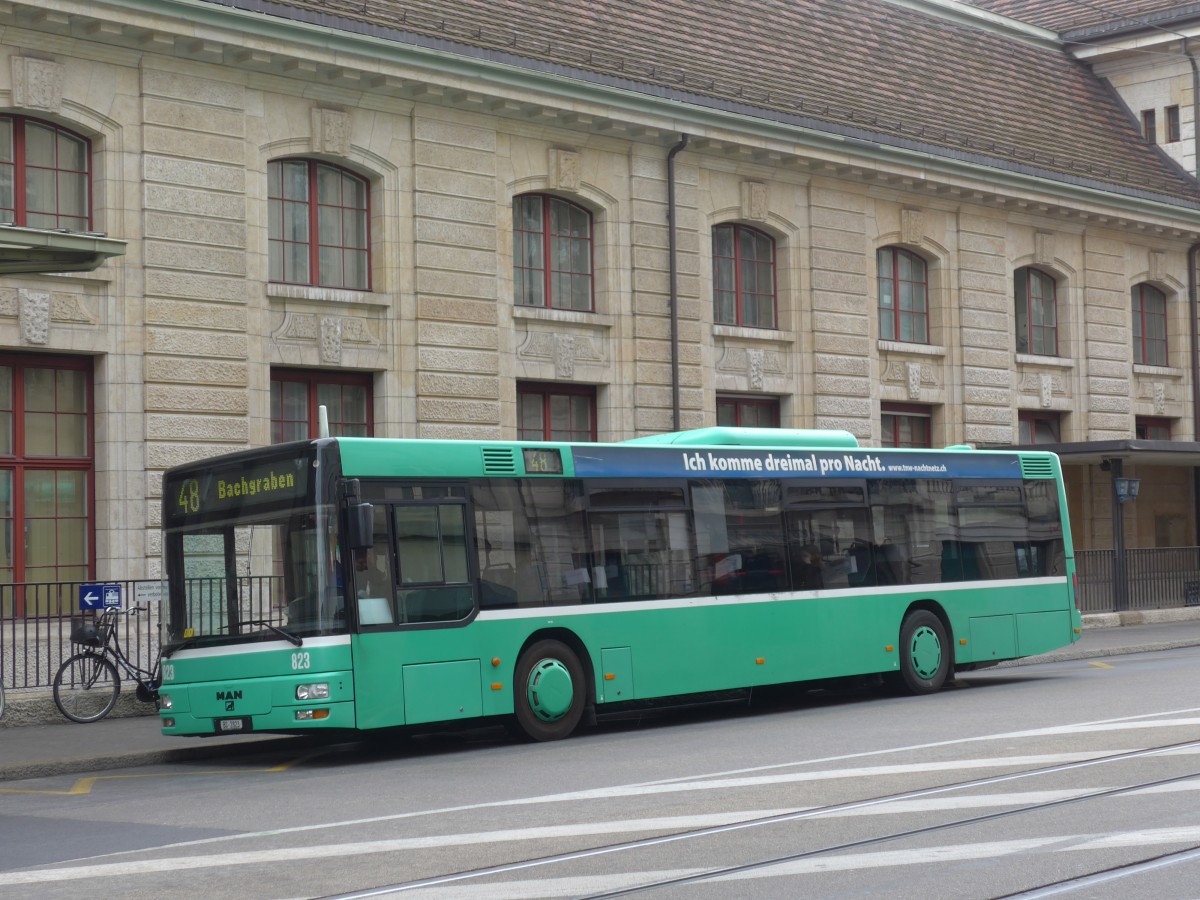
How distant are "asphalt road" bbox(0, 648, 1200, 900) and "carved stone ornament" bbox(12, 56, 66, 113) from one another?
9.63m

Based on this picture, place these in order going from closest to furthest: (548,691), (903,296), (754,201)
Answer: (548,691) < (754,201) < (903,296)

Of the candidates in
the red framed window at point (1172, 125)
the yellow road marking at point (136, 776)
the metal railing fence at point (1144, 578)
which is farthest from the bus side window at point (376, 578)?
the red framed window at point (1172, 125)

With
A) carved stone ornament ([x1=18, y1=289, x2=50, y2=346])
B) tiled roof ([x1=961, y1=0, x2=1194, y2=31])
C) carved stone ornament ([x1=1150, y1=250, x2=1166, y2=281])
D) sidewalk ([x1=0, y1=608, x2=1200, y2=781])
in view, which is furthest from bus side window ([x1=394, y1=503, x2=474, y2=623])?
tiled roof ([x1=961, y1=0, x2=1194, y2=31])

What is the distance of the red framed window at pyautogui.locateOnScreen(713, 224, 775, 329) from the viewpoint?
30.0 m

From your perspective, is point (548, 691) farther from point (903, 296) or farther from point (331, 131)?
point (903, 296)

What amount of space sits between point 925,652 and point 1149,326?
69.4 ft

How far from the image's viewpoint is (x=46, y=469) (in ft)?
71.6

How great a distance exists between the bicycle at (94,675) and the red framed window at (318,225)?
7237 millimetres

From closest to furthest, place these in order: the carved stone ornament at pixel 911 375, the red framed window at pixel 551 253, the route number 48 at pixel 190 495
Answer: the route number 48 at pixel 190 495 < the red framed window at pixel 551 253 < the carved stone ornament at pixel 911 375

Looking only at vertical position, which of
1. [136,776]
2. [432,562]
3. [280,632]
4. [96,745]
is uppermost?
[432,562]

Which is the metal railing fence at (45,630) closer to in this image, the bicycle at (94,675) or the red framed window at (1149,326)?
the bicycle at (94,675)

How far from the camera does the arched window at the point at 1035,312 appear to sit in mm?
35375

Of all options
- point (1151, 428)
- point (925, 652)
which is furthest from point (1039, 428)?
point (925, 652)

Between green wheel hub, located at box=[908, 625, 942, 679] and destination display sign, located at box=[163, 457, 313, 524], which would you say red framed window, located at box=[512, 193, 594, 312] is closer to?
green wheel hub, located at box=[908, 625, 942, 679]
